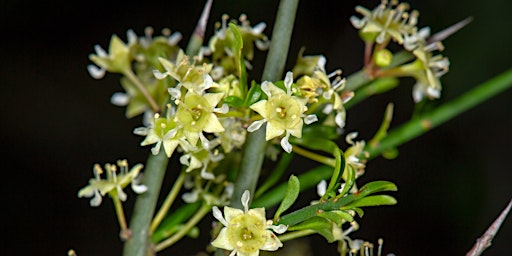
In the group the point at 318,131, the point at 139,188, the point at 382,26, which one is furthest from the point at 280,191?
the point at 382,26

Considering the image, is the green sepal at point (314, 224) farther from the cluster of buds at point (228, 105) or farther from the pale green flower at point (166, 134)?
the pale green flower at point (166, 134)

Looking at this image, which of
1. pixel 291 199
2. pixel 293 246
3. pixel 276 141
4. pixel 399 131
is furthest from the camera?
pixel 293 246

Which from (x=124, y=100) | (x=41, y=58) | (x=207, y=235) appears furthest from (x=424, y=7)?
(x=124, y=100)

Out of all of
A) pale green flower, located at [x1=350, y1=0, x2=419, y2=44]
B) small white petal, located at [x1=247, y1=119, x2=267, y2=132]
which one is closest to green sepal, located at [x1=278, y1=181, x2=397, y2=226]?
small white petal, located at [x1=247, y1=119, x2=267, y2=132]

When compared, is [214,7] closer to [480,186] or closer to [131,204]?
[131,204]

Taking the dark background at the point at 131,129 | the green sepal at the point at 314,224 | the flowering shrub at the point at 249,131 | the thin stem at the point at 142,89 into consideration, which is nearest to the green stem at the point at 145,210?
the flowering shrub at the point at 249,131

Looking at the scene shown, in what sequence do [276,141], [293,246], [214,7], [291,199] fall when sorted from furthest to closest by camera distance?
[214,7], [293,246], [276,141], [291,199]

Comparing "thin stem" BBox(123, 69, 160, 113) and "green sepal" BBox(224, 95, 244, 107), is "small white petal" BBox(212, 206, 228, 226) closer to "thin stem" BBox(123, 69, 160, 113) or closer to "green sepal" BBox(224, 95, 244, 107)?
"green sepal" BBox(224, 95, 244, 107)
